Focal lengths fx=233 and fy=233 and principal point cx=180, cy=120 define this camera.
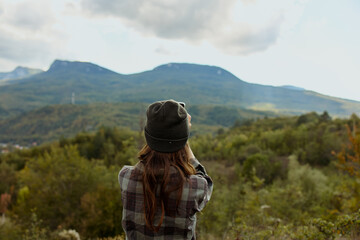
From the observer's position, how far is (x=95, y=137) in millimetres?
42312

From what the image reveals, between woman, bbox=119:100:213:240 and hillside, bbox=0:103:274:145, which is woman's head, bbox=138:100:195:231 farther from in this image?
hillside, bbox=0:103:274:145

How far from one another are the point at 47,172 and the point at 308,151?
99.0ft

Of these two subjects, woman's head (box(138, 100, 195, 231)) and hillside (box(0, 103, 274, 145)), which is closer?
woman's head (box(138, 100, 195, 231))

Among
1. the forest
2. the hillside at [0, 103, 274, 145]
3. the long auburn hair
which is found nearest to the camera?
the long auburn hair

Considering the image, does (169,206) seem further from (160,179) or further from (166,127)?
(166,127)

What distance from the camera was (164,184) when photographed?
1530 millimetres

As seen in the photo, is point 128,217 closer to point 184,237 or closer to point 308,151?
point 184,237

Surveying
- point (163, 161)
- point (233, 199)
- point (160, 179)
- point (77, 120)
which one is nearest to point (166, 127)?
point (163, 161)

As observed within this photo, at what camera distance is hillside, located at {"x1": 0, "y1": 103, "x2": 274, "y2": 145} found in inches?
4414

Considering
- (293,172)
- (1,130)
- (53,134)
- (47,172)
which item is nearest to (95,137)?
(47,172)

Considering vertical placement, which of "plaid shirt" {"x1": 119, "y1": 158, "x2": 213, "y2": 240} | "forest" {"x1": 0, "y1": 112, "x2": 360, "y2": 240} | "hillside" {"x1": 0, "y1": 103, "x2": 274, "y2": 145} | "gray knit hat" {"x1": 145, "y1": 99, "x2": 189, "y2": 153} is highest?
"gray knit hat" {"x1": 145, "y1": 99, "x2": 189, "y2": 153}

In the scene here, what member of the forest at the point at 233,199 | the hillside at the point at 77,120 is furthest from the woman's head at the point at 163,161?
the hillside at the point at 77,120

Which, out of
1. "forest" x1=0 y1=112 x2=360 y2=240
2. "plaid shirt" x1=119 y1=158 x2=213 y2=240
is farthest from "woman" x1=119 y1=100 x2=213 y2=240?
"forest" x1=0 y1=112 x2=360 y2=240

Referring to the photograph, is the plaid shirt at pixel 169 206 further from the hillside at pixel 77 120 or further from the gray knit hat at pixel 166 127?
the hillside at pixel 77 120
